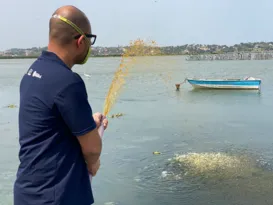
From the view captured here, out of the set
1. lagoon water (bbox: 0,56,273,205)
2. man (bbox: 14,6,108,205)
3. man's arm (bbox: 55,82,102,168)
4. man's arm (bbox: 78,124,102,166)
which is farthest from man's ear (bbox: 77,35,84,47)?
lagoon water (bbox: 0,56,273,205)

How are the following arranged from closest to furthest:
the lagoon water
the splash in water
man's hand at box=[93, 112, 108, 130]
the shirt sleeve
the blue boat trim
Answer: the shirt sleeve → man's hand at box=[93, 112, 108, 130] → the lagoon water → the splash in water → the blue boat trim

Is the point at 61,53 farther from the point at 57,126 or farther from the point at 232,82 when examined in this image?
the point at 232,82

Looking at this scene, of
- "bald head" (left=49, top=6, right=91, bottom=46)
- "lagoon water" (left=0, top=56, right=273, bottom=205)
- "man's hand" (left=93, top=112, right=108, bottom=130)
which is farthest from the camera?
"lagoon water" (left=0, top=56, right=273, bottom=205)

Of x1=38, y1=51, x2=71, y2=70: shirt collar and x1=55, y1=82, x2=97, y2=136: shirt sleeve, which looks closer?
x1=55, y1=82, x2=97, y2=136: shirt sleeve

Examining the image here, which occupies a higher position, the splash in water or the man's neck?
the man's neck

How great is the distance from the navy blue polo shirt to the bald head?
10cm

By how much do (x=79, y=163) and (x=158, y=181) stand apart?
4964 mm

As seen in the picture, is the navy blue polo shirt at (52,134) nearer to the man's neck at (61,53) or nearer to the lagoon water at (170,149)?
the man's neck at (61,53)

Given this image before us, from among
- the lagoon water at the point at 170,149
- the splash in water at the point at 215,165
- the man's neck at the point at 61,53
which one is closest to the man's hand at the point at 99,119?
the man's neck at the point at 61,53

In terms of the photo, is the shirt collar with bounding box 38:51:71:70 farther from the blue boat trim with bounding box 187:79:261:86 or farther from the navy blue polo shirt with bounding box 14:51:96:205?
the blue boat trim with bounding box 187:79:261:86

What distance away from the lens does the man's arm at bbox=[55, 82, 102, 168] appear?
1831mm

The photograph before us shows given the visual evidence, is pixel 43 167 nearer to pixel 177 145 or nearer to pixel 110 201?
pixel 110 201

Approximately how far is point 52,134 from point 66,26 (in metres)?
0.59

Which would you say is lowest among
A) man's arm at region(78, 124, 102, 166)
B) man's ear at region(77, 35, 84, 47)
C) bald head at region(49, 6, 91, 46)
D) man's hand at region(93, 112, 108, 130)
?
man's arm at region(78, 124, 102, 166)
